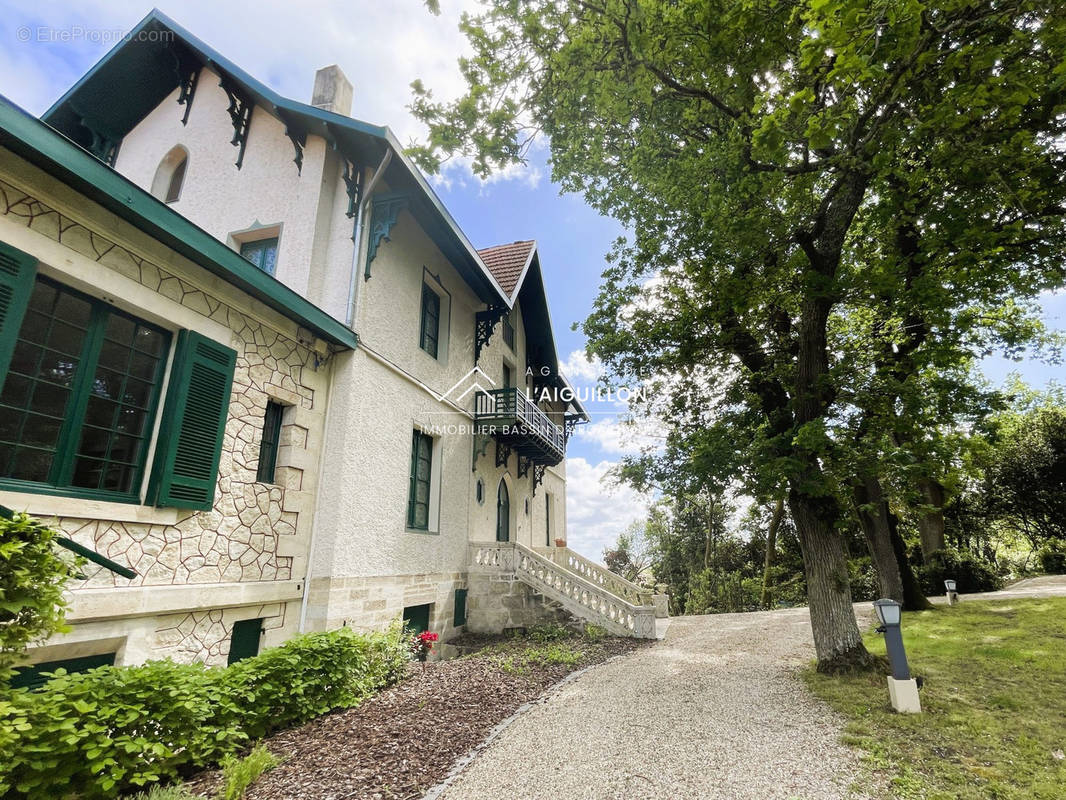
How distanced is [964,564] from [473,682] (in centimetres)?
1851

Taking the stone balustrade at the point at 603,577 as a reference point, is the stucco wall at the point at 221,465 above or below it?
above

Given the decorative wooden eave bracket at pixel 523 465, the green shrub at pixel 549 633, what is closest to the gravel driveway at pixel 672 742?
the green shrub at pixel 549 633

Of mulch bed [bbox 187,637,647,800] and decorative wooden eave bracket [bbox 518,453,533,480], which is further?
decorative wooden eave bracket [bbox 518,453,533,480]

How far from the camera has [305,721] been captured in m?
5.11

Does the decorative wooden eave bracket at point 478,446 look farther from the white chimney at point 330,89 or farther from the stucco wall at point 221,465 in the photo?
the white chimney at point 330,89

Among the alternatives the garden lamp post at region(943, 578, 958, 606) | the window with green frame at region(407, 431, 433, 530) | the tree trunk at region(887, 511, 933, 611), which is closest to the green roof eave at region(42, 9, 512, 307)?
the window with green frame at region(407, 431, 433, 530)

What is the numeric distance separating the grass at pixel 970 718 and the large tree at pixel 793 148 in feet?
4.14

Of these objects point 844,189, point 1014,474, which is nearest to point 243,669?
point 844,189

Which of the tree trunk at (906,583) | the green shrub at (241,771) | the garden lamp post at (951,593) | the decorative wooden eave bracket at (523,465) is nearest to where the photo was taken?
the green shrub at (241,771)

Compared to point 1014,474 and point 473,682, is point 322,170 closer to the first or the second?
point 473,682

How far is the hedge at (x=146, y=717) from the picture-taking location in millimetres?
2984

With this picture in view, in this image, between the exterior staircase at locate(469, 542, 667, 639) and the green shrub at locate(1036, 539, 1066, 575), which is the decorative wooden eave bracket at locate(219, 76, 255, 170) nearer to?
the exterior staircase at locate(469, 542, 667, 639)

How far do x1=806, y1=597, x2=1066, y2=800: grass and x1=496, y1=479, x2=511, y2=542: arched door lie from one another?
8.71 m

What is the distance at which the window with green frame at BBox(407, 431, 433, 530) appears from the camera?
32.6 ft
